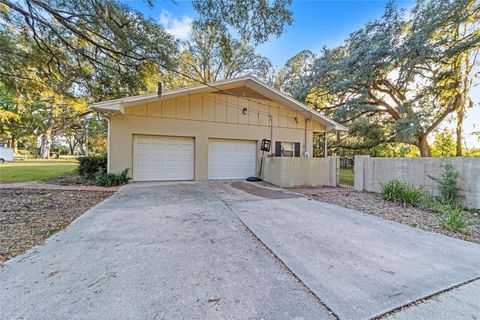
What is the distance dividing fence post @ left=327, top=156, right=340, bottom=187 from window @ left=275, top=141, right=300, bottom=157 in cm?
227

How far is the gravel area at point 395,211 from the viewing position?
3806mm

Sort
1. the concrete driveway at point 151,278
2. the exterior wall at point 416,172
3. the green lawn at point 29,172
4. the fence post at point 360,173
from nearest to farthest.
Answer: the concrete driveway at point 151,278 < the exterior wall at point 416,172 < the fence post at point 360,173 < the green lawn at point 29,172

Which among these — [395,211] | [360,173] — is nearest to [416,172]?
[360,173]

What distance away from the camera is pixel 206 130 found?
9172 millimetres

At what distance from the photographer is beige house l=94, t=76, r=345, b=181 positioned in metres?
7.98

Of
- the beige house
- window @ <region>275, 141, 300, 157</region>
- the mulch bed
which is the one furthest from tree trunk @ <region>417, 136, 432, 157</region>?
the mulch bed

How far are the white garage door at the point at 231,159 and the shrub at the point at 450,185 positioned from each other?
21.9 feet

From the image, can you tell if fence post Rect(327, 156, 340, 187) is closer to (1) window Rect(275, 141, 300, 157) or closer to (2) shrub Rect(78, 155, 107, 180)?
(1) window Rect(275, 141, 300, 157)

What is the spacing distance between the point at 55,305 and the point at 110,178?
6638 millimetres

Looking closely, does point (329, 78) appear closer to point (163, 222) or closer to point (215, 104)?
point (215, 104)

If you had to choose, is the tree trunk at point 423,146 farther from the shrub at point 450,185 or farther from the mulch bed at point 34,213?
the mulch bed at point 34,213

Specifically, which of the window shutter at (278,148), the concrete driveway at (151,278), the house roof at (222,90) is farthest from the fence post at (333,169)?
the concrete driveway at (151,278)

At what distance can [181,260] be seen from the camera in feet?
7.97

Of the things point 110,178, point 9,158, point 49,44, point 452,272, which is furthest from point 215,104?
point 9,158
